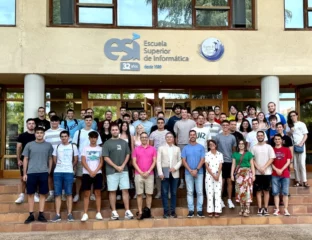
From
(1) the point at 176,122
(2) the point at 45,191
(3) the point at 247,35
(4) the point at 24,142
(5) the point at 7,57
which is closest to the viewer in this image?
(2) the point at 45,191

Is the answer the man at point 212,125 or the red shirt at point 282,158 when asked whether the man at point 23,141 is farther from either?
the red shirt at point 282,158

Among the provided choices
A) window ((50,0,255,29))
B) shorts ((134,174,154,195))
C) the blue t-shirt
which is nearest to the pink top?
shorts ((134,174,154,195))

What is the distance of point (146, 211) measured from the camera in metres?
7.39

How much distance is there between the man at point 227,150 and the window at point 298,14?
4.68 m

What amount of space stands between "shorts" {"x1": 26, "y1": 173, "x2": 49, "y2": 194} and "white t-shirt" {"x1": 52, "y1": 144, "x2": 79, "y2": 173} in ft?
0.97

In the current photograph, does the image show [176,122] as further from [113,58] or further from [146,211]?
[113,58]

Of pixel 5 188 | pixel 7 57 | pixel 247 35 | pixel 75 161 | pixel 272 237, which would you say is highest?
pixel 247 35

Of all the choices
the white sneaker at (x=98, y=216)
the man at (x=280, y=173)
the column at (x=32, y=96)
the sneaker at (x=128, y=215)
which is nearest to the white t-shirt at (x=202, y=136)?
the man at (x=280, y=173)

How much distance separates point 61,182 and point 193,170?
2.66 metres

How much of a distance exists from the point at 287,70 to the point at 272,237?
217 inches

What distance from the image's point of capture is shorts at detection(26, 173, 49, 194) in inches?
279

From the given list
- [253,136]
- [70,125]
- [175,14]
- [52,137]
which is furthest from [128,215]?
[175,14]

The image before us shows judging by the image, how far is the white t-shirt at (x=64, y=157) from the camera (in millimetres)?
7217

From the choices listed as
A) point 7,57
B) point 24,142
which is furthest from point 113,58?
point 24,142
